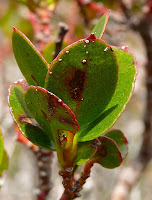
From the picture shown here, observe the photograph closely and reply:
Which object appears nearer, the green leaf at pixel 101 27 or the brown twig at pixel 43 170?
the green leaf at pixel 101 27

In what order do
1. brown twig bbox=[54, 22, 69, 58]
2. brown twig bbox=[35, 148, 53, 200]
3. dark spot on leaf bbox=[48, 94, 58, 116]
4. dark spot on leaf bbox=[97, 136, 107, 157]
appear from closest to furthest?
1. dark spot on leaf bbox=[48, 94, 58, 116]
2. dark spot on leaf bbox=[97, 136, 107, 157]
3. brown twig bbox=[54, 22, 69, 58]
4. brown twig bbox=[35, 148, 53, 200]

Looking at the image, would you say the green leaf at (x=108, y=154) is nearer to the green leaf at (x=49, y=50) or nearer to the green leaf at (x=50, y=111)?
the green leaf at (x=50, y=111)

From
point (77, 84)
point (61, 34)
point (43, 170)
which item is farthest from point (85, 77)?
point (43, 170)

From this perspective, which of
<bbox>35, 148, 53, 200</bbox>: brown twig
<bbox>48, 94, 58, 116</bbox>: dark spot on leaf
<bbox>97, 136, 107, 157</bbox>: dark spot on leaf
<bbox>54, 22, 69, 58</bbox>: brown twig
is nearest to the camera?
<bbox>48, 94, 58, 116</bbox>: dark spot on leaf

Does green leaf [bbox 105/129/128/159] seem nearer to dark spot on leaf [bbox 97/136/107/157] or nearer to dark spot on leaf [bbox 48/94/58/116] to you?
dark spot on leaf [bbox 97/136/107/157]

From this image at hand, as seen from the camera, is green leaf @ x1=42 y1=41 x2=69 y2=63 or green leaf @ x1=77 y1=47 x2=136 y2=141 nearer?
green leaf @ x1=77 y1=47 x2=136 y2=141

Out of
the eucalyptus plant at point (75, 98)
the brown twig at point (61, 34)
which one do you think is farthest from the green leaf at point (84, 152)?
the brown twig at point (61, 34)

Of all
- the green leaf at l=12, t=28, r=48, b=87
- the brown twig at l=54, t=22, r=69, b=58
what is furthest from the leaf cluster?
the brown twig at l=54, t=22, r=69, b=58

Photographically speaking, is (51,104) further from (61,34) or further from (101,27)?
(61,34)
